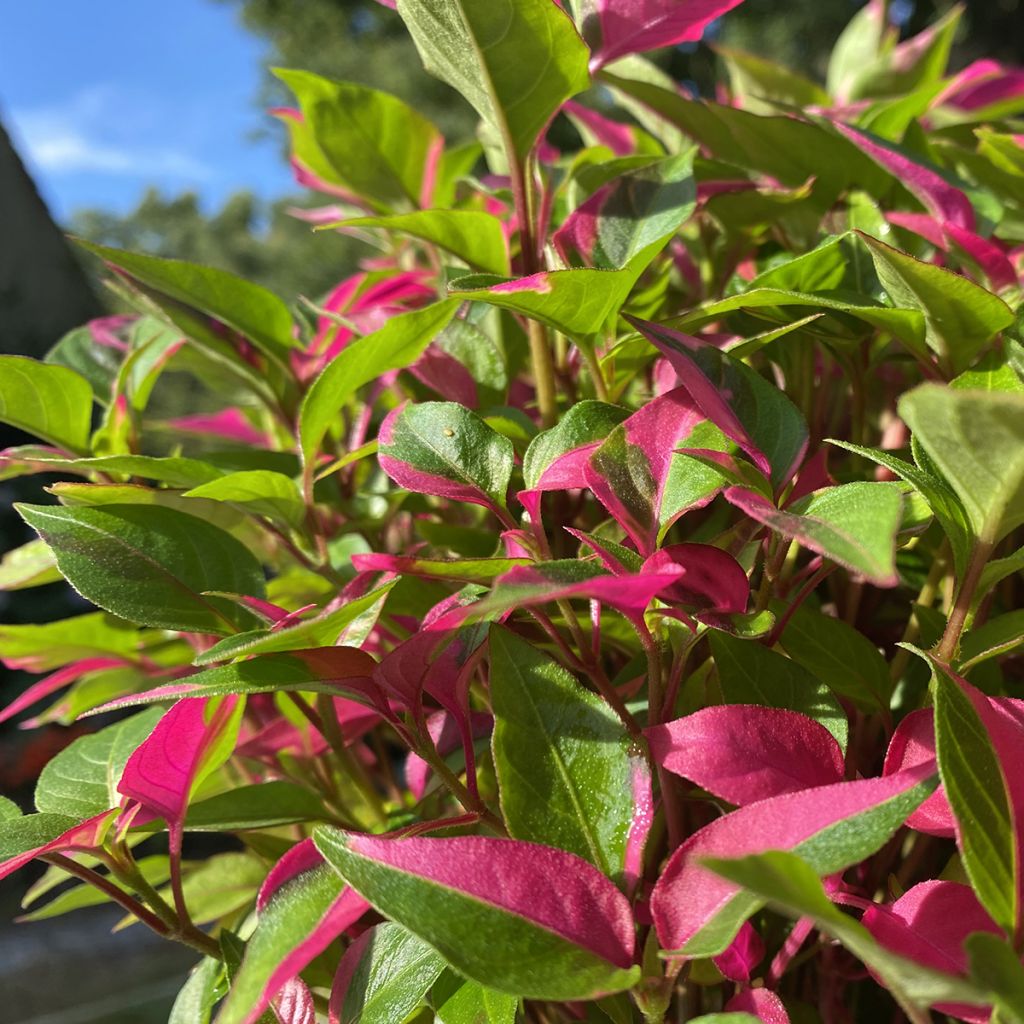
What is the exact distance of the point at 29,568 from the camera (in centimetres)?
49

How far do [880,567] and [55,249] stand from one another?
1.65 metres

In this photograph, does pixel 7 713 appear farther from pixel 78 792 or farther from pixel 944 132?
pixel 944 132

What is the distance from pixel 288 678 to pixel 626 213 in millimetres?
228

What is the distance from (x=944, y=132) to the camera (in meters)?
0.54

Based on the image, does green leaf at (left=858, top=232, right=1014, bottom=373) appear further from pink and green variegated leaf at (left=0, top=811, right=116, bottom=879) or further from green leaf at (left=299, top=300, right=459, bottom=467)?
pink and green variegated leaf at (left=0, top=811, right=116, bottom=879)

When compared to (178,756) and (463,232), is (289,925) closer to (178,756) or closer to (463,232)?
(178,756)

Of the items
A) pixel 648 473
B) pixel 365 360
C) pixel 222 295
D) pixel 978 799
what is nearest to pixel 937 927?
pixel 978 799

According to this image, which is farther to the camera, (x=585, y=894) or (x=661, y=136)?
(x=661, y=136)

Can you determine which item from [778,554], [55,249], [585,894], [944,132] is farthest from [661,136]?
[55,249]

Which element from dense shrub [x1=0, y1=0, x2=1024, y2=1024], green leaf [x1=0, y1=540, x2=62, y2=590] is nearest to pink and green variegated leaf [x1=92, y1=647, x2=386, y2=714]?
dense shrub [x1=0, y1=0, x2=1024, y2=1024]

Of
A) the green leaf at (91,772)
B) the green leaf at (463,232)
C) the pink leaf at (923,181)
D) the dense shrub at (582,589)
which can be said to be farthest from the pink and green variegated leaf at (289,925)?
the pink leaf at (923,181)

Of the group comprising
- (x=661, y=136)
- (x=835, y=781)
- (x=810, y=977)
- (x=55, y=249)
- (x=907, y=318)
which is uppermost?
(x=55, y=249)

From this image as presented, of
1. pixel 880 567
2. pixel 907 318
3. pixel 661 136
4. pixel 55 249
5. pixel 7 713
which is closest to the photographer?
pixel 880 567

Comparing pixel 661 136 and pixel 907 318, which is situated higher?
pixel 661 136
